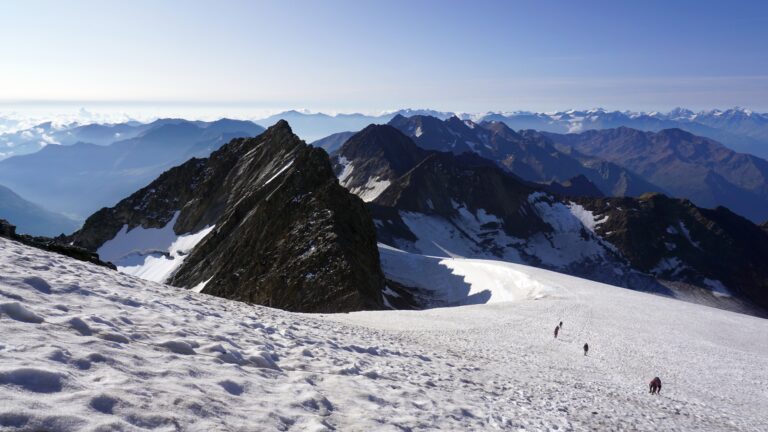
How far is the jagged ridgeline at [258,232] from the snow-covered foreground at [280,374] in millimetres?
22213

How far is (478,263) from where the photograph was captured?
251 ft

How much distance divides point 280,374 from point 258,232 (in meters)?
49.3

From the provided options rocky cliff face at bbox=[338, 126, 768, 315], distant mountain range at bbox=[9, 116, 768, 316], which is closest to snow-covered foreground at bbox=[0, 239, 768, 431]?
distant mountain range at bbox=[9, 116, 768, 316]

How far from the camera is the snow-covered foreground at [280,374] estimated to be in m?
6.53

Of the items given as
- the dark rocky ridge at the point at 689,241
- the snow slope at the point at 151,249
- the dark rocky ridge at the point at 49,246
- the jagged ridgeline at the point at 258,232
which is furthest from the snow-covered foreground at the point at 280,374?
the dark rocky ridge at the point at 689,241

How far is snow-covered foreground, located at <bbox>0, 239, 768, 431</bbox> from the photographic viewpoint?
653 cm

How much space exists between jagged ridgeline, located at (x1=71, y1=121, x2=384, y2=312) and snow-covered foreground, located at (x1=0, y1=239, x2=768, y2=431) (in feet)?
72.9

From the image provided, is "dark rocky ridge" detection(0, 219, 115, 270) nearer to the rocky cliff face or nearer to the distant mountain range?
the distant mountain range

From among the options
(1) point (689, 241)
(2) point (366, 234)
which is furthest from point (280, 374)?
(1) point (689, 241)

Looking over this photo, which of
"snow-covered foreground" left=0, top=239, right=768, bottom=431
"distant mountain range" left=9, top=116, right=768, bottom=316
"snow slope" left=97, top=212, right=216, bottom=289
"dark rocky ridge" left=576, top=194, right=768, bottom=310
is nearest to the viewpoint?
"snow-covered foreground" left=0, top=239, right=768, bottom=431

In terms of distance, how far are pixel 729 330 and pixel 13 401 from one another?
1868 inches

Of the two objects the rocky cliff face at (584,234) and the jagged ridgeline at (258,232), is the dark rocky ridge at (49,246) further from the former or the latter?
the rocky cliff face at (584,234)

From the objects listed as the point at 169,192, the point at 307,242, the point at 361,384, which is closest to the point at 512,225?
the point at 169,192

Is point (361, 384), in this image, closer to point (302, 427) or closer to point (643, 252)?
point (302, 427)
